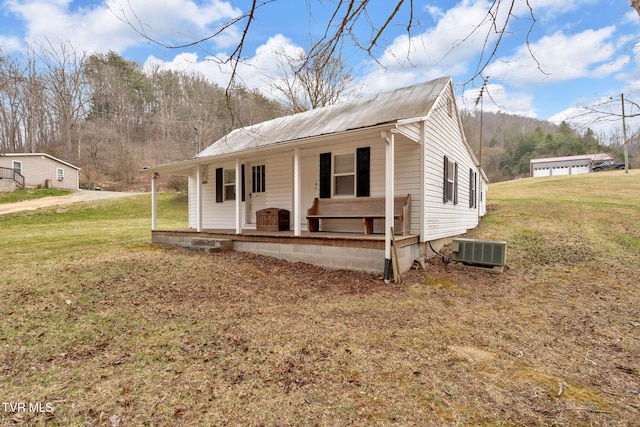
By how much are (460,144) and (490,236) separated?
10.6ft

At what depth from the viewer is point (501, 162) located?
49938 millimetres

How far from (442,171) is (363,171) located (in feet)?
7.19

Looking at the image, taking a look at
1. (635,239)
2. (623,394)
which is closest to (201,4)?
(623,394)

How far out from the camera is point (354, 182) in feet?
26.0

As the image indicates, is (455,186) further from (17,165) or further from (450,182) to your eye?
(17,165)

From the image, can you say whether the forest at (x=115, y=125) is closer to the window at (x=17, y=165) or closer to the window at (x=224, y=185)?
the window at (x=17, y=165)

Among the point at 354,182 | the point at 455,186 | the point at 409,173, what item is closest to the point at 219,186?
the point at 354,182

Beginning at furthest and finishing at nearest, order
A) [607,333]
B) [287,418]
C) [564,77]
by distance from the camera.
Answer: [607,333] → [564,77] → [287,418]

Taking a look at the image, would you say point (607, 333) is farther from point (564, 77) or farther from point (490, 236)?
point (490, 236)

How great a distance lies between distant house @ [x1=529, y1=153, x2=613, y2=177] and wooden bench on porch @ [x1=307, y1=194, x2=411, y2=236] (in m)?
42.6

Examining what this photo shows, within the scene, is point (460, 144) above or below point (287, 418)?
above

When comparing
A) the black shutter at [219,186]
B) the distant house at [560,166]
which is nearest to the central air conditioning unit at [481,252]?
the black shutter at [219,186]

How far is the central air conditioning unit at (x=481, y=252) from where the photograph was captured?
673cm

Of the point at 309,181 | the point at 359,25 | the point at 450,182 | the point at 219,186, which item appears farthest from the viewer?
the point at 219,186
